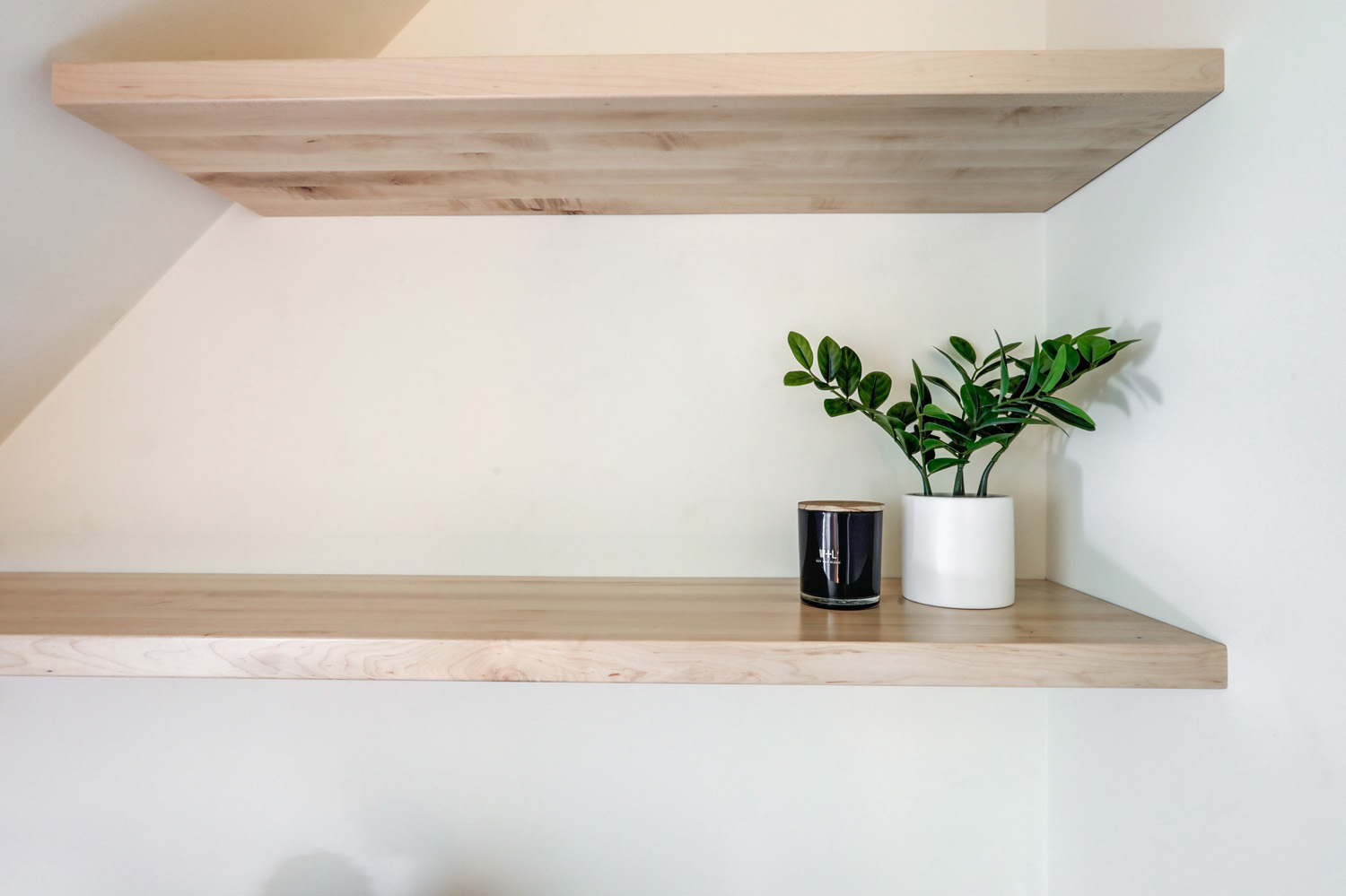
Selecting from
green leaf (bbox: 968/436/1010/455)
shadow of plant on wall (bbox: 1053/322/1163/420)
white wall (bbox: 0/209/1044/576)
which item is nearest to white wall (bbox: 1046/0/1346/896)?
shadow of plant on wall (bbox: 1053/322/1163/420)

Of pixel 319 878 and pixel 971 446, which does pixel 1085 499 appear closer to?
pixel 971 446

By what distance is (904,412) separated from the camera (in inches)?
32.0

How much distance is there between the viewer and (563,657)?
2.06 ft

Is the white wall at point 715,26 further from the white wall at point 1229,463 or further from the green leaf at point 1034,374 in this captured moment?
the green leaf at point 1034,374

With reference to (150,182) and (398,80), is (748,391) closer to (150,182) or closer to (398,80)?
(398,80)

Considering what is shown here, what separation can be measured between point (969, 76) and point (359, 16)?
0.71m

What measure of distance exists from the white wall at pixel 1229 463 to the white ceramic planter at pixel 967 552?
4.6 inches

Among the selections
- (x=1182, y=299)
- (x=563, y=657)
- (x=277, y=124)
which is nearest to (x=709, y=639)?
(x=563, y=657)

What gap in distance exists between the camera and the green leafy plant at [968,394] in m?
0.69

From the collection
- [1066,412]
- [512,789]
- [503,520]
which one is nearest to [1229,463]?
[1066,412]

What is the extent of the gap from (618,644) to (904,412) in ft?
1.33

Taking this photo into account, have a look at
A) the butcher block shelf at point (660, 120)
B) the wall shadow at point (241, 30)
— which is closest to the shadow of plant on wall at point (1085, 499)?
the butcher block shelf at point (660, 120)

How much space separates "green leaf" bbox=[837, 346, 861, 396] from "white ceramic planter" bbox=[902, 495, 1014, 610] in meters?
0.16

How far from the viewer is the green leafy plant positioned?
2.27ft
